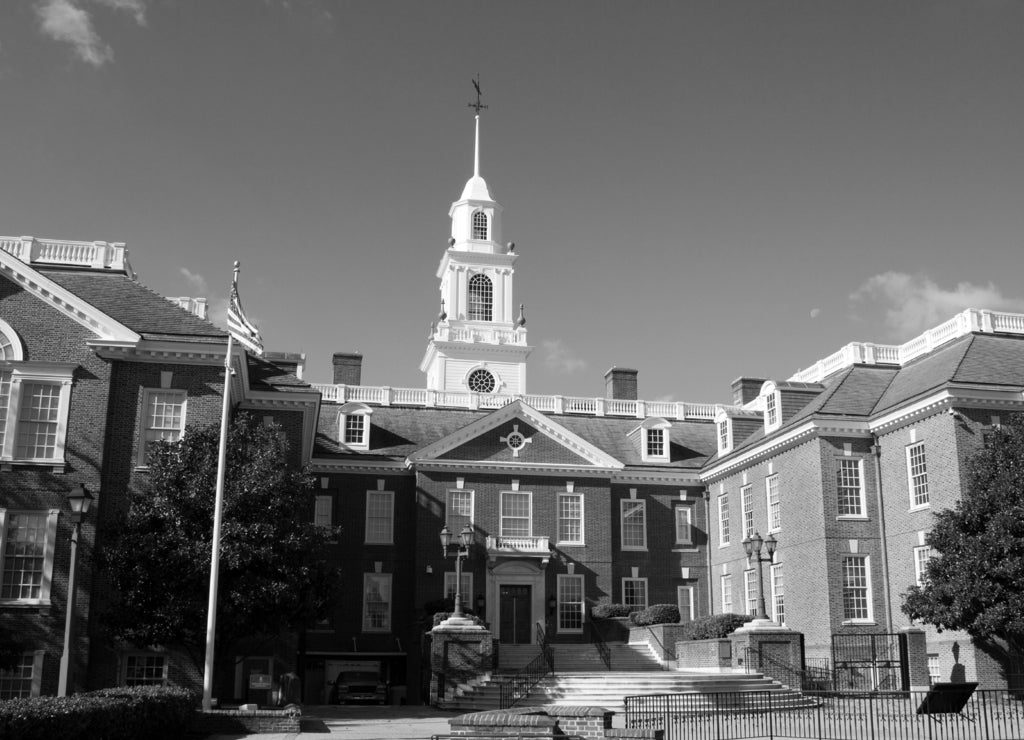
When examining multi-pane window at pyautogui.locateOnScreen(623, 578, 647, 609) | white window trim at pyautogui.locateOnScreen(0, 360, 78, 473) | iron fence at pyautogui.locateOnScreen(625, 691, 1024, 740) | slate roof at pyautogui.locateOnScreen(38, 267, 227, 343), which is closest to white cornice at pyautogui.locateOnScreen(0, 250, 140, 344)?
slate roof at pyautogui.locateOnScreen(38, 267, 227, 343)

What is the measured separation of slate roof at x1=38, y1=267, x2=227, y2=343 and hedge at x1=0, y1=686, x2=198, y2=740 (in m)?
11.5

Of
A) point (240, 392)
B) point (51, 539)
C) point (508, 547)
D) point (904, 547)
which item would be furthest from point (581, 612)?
point (51, 539)

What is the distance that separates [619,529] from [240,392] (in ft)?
55.4

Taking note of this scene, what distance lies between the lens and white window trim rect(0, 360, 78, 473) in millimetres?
28328

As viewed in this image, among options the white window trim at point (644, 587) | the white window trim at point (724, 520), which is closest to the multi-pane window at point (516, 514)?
the white window trim at point (644, 587)

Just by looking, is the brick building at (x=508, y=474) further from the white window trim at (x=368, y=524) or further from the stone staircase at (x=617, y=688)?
the stone staircase at (x=617, y=688)

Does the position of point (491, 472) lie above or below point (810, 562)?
above

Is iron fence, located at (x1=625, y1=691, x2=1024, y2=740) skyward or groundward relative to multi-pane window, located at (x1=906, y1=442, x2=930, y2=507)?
groundward

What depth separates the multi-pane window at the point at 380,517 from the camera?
41688mm

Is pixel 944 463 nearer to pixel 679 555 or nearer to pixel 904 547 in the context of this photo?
pixel 904 547

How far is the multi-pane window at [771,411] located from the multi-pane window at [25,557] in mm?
23770

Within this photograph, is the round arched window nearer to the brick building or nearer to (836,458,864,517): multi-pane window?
the brick building

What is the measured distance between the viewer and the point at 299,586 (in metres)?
26.5

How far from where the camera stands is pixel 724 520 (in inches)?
1687
